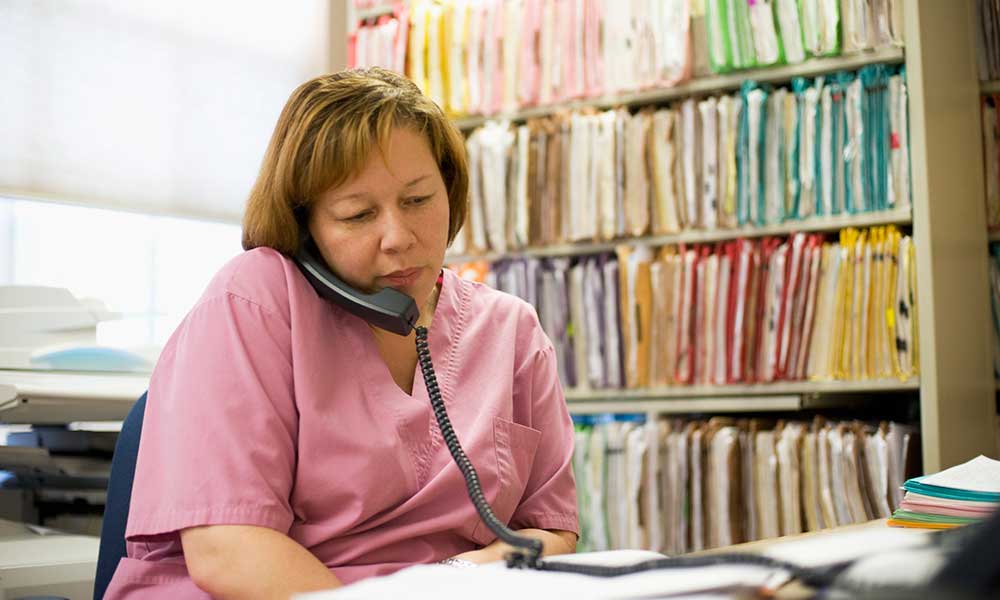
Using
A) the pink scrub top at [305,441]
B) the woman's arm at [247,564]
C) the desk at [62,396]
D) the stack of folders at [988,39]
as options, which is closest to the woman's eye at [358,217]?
the pink scrub top at [305,441]

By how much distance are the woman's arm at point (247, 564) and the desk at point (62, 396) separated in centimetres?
94

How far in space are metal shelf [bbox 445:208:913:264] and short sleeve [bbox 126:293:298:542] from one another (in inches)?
70.4

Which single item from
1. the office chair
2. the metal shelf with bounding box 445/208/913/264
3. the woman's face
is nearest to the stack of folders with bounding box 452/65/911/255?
the metal shelf with bounding box 445/208/913/264

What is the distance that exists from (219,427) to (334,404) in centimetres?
17

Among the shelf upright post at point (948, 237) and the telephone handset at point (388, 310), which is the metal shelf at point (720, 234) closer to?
the shelf upright post at point (948, 237)

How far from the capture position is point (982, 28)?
281 cm

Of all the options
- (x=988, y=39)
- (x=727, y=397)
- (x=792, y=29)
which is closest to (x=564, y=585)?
(x=727, y=397)

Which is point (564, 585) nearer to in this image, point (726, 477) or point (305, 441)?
point (305, 441)

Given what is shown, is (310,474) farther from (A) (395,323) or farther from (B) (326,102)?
(B) (326,102)

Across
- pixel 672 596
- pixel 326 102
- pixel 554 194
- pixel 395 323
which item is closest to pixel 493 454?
pixel 395 323

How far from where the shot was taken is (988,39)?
2799mm

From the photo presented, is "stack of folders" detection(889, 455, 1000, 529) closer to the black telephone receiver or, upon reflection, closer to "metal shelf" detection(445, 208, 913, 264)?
the black telephone receiver

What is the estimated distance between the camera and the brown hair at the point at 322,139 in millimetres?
1311

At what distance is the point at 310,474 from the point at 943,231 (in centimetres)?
195
